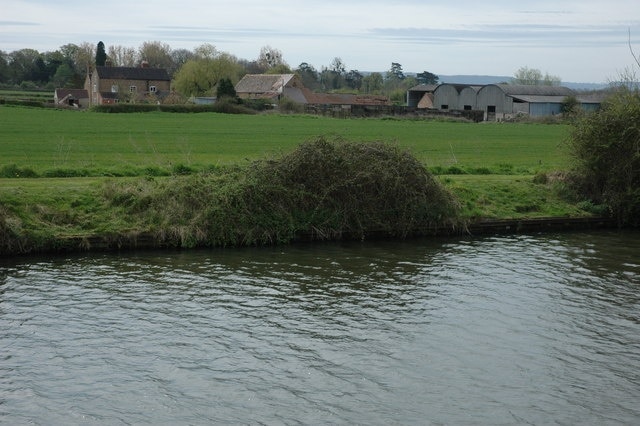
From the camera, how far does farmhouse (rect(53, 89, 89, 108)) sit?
143875 millimetres

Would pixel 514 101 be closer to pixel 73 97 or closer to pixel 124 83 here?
pixel 124 83

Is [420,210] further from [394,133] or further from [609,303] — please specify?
[394,133]

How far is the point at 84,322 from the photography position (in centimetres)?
1661

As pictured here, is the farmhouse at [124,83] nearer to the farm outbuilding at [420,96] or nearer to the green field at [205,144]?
the farm outbuilding at [420,96]

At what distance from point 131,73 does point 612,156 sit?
13428 cm

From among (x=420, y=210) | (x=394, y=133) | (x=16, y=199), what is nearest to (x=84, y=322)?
(x=16, y=199)

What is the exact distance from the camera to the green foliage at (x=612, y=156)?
30750 mm

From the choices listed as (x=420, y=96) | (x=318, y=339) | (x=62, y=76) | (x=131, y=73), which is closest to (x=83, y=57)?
(x=62, y=76)

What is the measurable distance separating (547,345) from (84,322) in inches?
381

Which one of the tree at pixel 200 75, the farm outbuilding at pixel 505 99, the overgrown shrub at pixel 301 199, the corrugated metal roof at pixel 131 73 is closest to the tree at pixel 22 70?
the corrugated metal roof at pixel 131 73

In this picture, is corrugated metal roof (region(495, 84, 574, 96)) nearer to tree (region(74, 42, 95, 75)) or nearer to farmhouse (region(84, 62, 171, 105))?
farmhouse (region(84, 62, 171, 105))

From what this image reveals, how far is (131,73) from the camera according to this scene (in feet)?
506

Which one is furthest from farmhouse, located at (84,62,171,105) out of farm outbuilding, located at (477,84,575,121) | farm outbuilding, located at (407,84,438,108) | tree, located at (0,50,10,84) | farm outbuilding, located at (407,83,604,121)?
farm outbuilding, located at (477,84,575,121)

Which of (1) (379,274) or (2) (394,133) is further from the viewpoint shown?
(2) (394,133)
